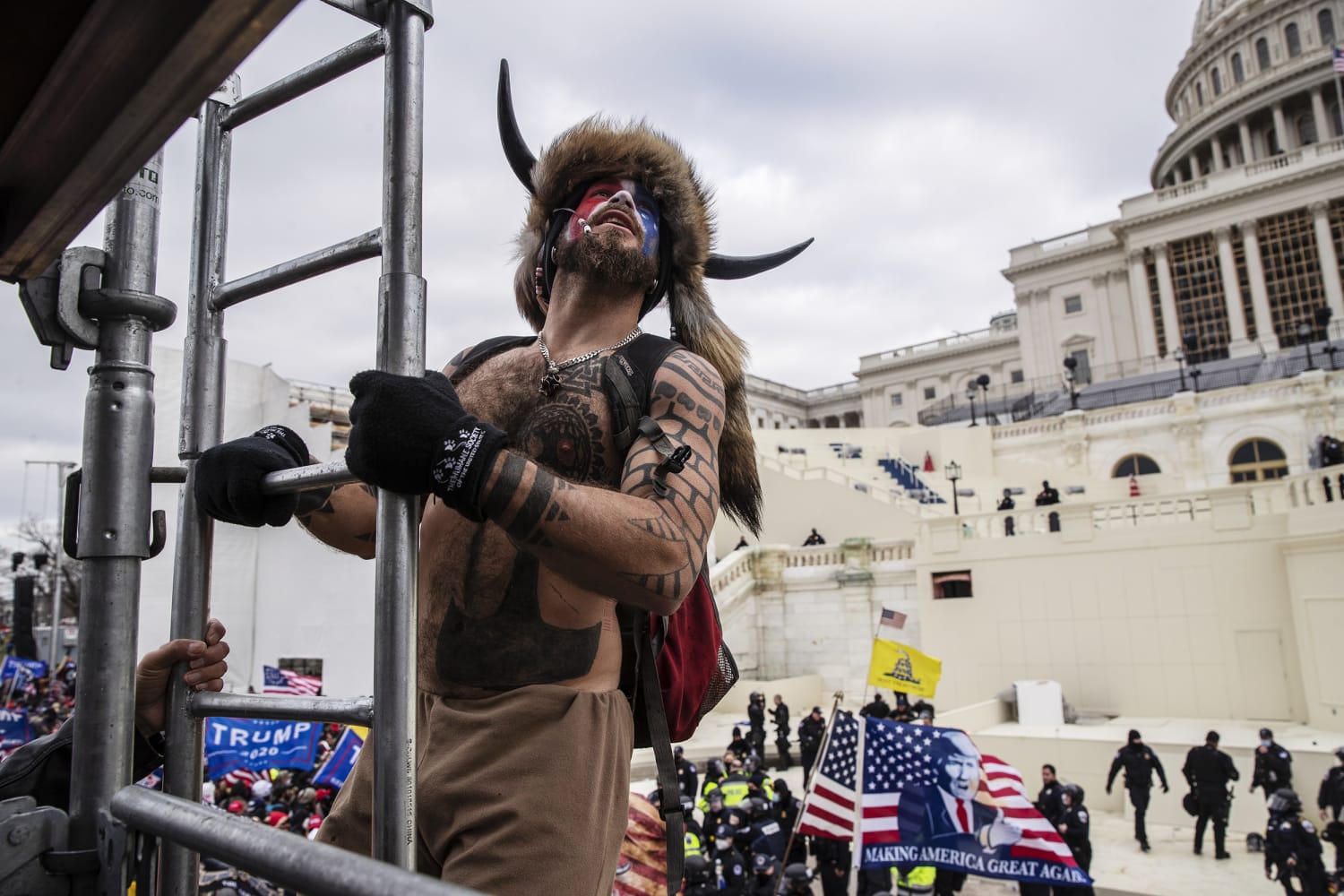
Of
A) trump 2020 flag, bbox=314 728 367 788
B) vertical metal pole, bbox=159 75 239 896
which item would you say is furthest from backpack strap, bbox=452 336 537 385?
trump 2020 flag, bbox=314 728 367 788

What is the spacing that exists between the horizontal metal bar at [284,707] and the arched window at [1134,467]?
38.5 meters

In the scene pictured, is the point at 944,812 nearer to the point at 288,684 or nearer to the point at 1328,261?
the point at 288,684

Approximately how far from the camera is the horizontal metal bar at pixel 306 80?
1.72m

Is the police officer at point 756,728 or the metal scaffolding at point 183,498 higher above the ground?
the metal scaffolding at point 183,498

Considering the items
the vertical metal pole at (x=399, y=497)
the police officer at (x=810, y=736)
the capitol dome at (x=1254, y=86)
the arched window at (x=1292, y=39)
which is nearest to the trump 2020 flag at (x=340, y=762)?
the vertical metal pole at (x=399, y=497)

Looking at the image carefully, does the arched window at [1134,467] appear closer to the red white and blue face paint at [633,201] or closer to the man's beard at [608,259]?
the red white and blue face paint at [633,201]

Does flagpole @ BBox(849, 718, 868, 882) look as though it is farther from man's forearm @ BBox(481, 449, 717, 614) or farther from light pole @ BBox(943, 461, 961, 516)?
light pole @ BBox(943, 461, 961, 516)

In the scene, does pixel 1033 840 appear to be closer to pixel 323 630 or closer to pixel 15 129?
pixel 15 129

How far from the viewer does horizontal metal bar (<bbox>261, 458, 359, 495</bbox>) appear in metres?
1.69

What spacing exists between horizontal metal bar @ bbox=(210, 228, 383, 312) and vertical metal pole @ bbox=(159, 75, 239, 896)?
2.7 inches

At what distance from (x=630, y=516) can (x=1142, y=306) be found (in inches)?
2279

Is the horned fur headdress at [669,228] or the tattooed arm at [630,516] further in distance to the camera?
the horned fur headdress at [669,228]

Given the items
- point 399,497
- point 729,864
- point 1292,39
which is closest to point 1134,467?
point 729,864

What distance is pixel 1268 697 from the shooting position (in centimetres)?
1741
